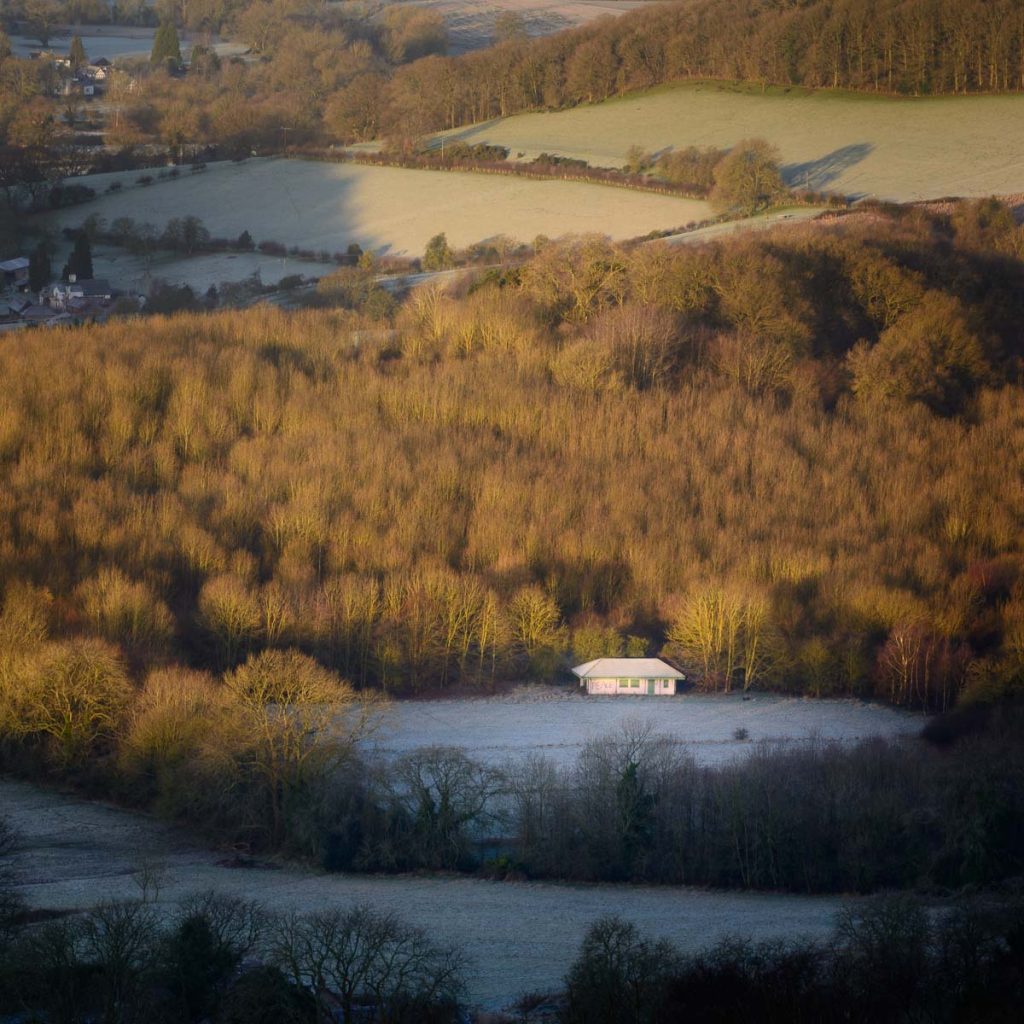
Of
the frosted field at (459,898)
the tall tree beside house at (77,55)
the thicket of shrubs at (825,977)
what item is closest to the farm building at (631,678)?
the frosted field at (459,898)

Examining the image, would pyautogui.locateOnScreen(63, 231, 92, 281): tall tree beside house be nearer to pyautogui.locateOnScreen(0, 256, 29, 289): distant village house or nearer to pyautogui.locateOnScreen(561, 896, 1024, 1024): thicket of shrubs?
pyautogui.locateOnScreen(0, 256, 29, 289): distant village house

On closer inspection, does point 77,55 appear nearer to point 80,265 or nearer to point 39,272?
point 80,265

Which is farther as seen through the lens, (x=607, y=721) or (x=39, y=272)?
(x=39, y=272)

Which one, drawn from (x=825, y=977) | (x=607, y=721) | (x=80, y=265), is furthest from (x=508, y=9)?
(x=825, y=977)

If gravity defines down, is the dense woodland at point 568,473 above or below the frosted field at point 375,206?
below

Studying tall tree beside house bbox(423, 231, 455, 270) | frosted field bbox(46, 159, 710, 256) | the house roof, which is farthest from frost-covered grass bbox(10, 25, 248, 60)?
the house roof

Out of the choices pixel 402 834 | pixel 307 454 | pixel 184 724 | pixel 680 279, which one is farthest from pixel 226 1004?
pixel 680 279

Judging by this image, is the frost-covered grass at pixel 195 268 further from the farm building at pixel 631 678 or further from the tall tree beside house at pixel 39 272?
the farm building at pixel 631 678
